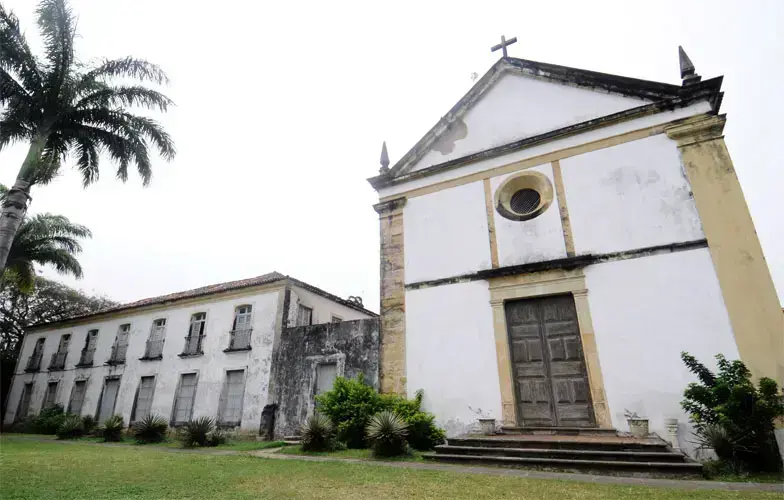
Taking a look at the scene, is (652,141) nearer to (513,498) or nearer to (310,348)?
(513,498)

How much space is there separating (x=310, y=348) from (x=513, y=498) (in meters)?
10.2

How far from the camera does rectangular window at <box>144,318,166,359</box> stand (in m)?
17.8

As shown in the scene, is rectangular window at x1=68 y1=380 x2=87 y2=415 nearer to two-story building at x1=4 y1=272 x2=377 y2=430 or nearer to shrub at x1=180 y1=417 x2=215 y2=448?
two-story building at x1=4 y1=272 x2=377 y2=430

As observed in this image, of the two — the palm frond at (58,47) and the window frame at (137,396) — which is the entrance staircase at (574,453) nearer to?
the palm frond at (58,47)

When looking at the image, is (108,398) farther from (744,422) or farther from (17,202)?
(744,422)

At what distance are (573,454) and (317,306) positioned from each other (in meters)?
12.2

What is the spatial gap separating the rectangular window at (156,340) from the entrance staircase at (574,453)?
575 inches

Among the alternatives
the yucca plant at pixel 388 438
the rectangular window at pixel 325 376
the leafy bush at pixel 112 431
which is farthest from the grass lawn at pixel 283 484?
the leafy bush at pixel 112 431

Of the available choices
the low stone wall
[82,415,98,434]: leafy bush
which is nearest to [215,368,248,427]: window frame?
the low stone wall

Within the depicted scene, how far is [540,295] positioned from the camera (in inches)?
352

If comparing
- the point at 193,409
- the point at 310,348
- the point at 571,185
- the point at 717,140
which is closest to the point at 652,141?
the point at 717,140

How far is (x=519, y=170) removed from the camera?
1016cm

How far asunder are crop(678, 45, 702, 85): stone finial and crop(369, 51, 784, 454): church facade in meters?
0.04

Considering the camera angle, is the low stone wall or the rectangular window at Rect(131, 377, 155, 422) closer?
the low stone wall
